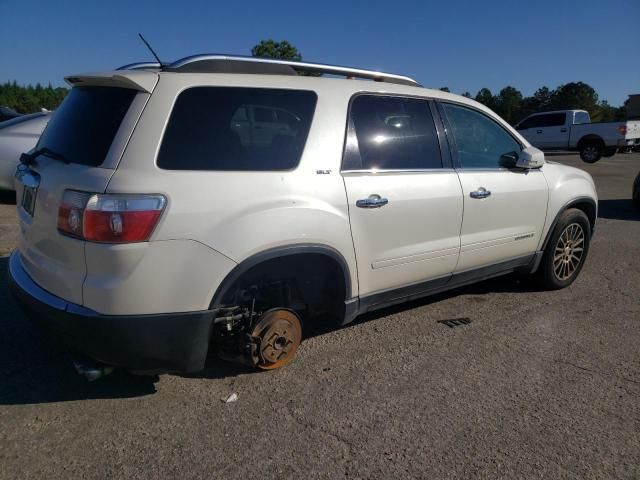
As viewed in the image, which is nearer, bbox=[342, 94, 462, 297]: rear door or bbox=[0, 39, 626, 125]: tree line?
bbox=[342, 94, 462, 297]: rear door

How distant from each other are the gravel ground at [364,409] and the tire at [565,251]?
28.0 inches

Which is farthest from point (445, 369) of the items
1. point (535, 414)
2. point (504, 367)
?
point (535, 414)

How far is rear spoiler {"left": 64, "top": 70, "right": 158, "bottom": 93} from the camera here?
8.16ft

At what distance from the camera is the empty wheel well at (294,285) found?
2764 millimetres

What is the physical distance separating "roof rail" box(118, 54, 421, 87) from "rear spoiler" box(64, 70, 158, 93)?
145 mm

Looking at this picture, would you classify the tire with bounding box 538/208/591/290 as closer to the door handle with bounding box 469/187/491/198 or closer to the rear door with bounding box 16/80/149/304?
the door handle with bounding box 469/187/491/198

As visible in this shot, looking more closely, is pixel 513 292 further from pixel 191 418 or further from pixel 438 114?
pixel 191 418

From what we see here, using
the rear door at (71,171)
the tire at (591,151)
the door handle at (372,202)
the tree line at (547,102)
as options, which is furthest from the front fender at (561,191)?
the tree line at (547,102)

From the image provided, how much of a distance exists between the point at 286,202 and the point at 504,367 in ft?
6.06

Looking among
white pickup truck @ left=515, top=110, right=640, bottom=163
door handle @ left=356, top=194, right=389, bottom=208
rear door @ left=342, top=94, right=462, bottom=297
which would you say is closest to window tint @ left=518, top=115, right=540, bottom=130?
white pickup truck @ left=515, top=110, right=640, bottom=163

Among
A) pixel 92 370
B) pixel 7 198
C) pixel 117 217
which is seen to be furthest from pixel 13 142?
pixel 117 217

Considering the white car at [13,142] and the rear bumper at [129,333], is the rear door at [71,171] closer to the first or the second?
the rear bumper at [129,333]

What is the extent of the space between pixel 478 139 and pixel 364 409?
2.41 meters

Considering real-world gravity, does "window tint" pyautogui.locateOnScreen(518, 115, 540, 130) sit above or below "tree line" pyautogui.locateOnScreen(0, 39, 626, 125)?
below
